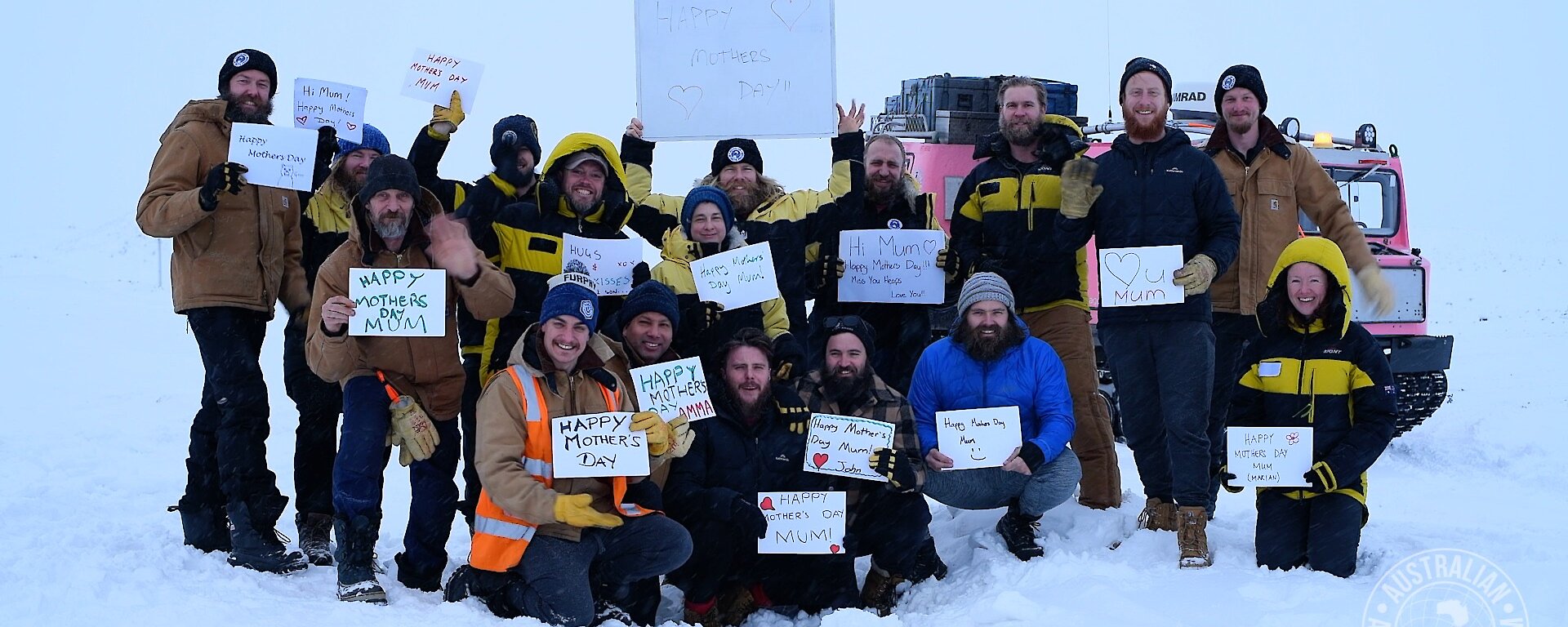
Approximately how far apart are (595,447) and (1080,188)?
2.36 metres

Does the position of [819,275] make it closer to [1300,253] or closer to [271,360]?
[1300,253]

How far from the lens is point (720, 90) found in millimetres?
6691

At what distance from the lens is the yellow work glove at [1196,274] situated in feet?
17.4

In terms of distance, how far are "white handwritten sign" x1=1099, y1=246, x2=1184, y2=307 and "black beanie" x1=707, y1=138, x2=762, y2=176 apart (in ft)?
6.59

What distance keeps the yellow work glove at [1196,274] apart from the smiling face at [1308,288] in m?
0.32

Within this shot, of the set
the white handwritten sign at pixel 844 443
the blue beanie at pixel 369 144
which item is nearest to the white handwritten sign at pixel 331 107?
the blue beanie at pixel 369 144

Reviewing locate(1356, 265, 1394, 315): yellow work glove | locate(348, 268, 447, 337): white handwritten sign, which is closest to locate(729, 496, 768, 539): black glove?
locate(348, 268, 447, 337): white handwritten sign

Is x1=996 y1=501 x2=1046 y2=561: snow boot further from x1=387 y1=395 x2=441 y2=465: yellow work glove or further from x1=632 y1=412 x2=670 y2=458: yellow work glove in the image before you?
x1=387 y1=395 x2=441 y2=465: yellow work glove

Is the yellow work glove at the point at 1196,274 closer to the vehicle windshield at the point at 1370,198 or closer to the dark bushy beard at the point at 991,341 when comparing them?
the dark bushy beard at the point at 991,341

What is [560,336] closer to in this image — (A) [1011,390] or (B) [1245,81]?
(A) [1011,390]

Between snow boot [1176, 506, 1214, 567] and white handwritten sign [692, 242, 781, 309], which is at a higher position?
white handwritten sign [692, 242, 781, 309]

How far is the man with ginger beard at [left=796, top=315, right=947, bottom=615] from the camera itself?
5.57 metres

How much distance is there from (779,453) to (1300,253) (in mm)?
2293

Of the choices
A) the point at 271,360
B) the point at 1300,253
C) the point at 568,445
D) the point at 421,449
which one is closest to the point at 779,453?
the point at 568,445
